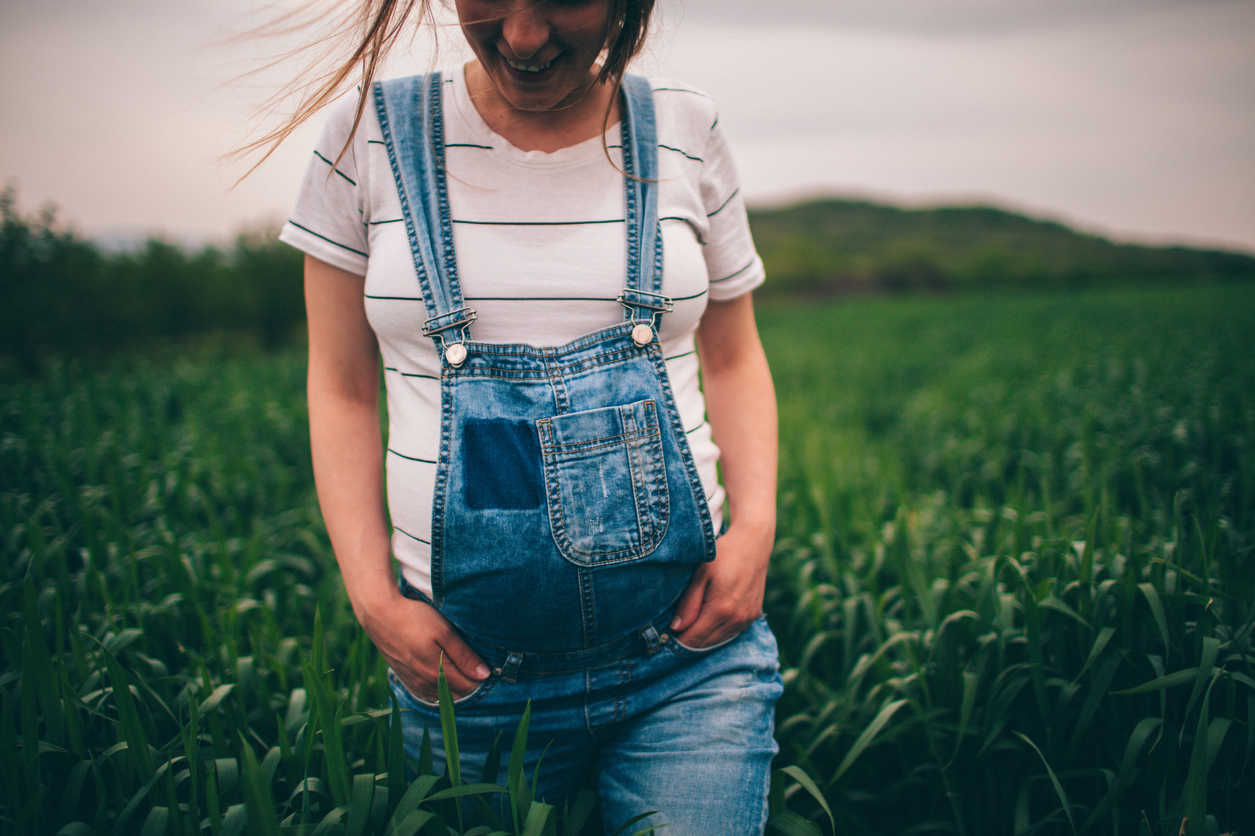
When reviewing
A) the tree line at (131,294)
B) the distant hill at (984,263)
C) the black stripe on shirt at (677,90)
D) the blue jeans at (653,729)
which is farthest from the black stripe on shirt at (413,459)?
the distant hill at (984,263)

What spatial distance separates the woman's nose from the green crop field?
1076 millimetres

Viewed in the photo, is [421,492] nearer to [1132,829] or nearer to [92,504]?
[1132,829]

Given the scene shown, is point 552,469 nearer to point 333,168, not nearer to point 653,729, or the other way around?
point 653,729

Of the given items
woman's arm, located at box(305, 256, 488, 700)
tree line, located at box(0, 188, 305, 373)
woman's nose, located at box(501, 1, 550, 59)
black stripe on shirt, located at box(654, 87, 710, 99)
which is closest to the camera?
woman's nose, located at box(501, 1, 550, 59)

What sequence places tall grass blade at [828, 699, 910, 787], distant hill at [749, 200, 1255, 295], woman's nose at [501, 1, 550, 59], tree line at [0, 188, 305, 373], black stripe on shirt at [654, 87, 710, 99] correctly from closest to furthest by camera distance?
1. woman's nose at [501, 1, 550, 59]
2. black stripe on shirt at [654, 87, 710, 99]
3. tall grass blade at [828, 699, 910, 787]
4. tree line at [0, 188, 305, 373]
5. distant hill at [749, 200, 1255, 295]

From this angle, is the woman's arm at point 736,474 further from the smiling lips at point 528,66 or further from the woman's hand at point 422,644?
the smiling lips at point 528,66

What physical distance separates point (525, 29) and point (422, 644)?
94 cm

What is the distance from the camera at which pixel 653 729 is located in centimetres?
99

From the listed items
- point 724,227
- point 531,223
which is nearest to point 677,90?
point 724,227

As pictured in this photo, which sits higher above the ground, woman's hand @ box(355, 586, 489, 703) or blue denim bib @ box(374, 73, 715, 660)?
blue denim bib @ box(374, 73, 715, 660)

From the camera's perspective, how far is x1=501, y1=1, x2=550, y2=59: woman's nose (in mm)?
855

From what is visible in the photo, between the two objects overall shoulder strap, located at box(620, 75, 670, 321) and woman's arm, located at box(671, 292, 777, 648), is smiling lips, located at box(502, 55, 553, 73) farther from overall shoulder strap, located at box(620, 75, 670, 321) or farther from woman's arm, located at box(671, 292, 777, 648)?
woman's arm, located at box(671, 292, 777, 648)

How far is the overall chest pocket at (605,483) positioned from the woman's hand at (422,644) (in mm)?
271

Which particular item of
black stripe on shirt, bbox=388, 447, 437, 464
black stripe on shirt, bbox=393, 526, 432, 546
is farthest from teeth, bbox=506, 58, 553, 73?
black stripe on shirt, bbox=393, 526, 432, 546
